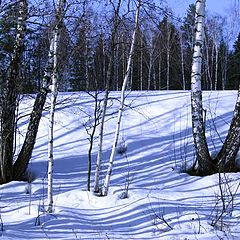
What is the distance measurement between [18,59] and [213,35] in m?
28.8

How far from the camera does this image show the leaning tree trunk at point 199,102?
8117 millimetres

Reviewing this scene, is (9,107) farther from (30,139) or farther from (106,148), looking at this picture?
(106,148)

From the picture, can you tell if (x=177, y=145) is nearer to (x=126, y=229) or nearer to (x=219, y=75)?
(x=126, y=229)

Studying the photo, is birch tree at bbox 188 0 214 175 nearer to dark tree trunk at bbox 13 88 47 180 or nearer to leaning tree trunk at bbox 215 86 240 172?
leaning tree trunk at bbox 215 86 240 172

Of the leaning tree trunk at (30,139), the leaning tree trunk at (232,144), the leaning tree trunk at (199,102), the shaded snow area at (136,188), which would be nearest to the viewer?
the shaded snow area at (136,188)

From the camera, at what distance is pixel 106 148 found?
10125 millimetres

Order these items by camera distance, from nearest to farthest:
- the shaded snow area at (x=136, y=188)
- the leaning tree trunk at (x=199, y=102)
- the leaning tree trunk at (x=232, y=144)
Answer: the shaded snow area at (x=136, y=188)
the leaning tree trunk at (x=232, y=144)
the leaning tree trunk at (x=199, y=102)

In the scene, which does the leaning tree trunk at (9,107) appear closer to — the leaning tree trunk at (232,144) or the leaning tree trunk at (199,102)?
the leaning tree trunk at (199,102)

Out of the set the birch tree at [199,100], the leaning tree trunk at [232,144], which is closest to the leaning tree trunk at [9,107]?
the birch tree at [199,100]

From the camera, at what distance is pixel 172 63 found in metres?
35.3

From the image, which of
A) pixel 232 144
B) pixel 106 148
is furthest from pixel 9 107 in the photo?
pixel 232 144

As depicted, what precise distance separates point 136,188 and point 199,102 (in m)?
2.23

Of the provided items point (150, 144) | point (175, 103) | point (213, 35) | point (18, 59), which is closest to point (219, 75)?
point (213, 35)

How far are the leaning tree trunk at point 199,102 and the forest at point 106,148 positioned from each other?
0.02 m
